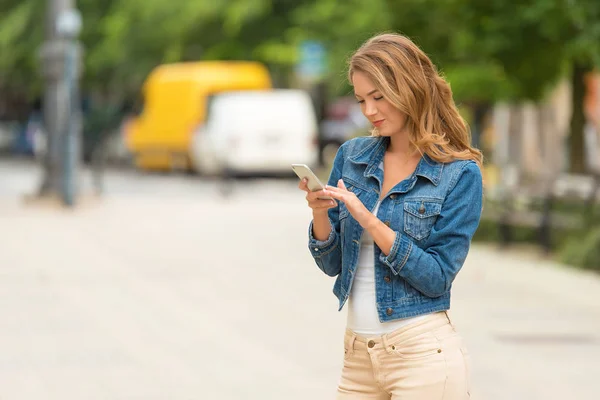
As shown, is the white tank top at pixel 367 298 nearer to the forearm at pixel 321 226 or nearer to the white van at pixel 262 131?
the forearm at pixel 321 226

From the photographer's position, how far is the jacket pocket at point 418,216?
3.96 meters

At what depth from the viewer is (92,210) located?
2133 cm

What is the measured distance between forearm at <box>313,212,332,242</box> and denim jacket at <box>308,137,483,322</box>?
0.05m

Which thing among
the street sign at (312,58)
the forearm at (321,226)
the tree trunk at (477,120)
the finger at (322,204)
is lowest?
the tree trunk at (477,120)

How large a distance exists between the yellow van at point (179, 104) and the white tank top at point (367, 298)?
91.0 ft

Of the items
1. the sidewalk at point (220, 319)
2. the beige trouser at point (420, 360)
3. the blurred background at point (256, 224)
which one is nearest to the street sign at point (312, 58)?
the blurred background at point (256, 224)

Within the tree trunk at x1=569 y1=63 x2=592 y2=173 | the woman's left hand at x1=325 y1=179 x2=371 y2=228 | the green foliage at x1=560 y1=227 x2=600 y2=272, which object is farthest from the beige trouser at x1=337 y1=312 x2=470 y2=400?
the tree trunk at x1=569 y1=63 x2=592 y2=173

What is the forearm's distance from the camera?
401cm

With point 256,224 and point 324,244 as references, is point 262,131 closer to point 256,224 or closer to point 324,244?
point 256,224

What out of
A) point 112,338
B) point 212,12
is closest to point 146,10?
point 212,12

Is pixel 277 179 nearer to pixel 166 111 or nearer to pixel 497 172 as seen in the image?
pixel 166 111

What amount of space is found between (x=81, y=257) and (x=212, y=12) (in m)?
24.2

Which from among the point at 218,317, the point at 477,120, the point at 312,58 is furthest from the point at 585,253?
the point at 312,58

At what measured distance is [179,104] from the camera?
110ft
